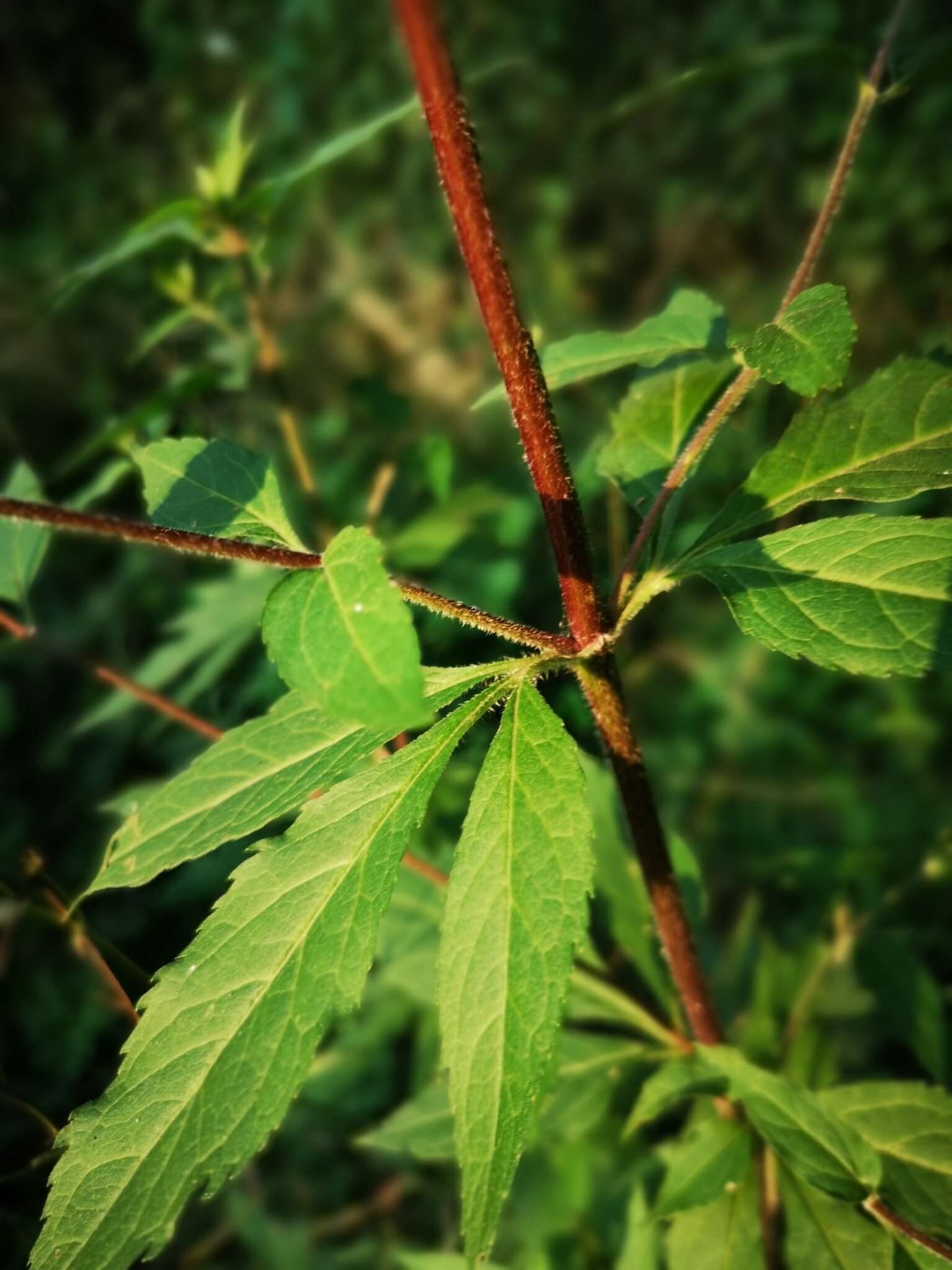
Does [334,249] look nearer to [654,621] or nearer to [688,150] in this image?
[688,150]

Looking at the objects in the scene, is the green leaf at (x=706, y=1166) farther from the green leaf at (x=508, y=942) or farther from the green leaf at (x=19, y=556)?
the green leaf at (x=19, y=556)

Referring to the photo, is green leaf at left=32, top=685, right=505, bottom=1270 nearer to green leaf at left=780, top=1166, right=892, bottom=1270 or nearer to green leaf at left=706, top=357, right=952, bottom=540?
green leaf at left=706, top=357, right=952, bottom=540

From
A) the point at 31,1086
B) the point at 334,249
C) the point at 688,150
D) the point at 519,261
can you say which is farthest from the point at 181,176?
the point at 31,1086

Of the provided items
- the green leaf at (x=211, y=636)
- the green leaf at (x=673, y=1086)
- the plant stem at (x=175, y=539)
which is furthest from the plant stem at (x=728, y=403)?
the green leaf at (x=211, y=636)

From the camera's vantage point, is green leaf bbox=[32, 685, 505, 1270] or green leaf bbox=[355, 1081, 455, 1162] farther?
green leaf bbox=[355, 1081, 455, 1162]

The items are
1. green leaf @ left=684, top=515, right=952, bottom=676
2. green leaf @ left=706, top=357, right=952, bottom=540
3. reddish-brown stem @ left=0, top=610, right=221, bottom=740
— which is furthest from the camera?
reddish-brown stem @ left=0, top=610, right=221, bottom=740

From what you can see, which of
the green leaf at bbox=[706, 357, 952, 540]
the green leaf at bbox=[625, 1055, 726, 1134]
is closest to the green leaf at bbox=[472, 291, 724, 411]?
the green leaf at bbox=[706, 357, 952, 540]
